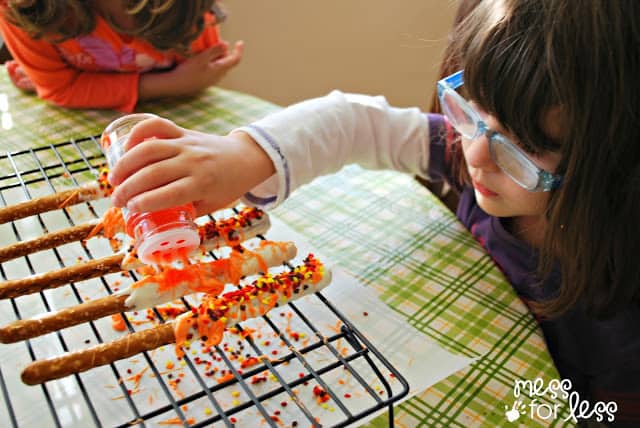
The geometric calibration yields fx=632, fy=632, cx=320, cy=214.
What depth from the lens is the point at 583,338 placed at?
41.4 inches

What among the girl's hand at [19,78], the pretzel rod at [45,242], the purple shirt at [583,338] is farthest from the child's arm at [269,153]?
the girl's hand at [19,78]

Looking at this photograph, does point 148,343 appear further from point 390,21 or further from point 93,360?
point 390,21

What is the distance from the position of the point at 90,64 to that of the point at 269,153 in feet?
2.56

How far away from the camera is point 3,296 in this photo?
751 mm

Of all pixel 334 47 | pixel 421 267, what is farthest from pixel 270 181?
pixel 334 47

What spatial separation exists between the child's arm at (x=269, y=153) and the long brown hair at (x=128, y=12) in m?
0.47

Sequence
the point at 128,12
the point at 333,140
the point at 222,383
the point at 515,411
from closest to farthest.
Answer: the point at 222,383 → the point at 515,411 → the point at 333,140 → the point at 128,12

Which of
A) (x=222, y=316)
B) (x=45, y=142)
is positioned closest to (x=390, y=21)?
(x=45, y=142)

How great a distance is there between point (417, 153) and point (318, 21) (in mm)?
1349

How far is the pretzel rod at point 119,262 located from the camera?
76 cm

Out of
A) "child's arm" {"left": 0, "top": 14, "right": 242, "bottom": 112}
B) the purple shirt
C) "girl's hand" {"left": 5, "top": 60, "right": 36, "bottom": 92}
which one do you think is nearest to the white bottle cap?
the purple shirt

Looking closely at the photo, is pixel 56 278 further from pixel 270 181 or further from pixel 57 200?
pixel 270 181

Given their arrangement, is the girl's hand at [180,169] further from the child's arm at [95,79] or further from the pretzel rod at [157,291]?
the child's arm at [95,79]

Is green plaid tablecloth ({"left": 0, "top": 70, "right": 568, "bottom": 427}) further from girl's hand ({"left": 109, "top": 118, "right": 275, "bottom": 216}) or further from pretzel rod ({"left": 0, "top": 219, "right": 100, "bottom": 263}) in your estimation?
pretzel rod ({"left": 0, "top": 219, "right": 100, "bottom": 263})
